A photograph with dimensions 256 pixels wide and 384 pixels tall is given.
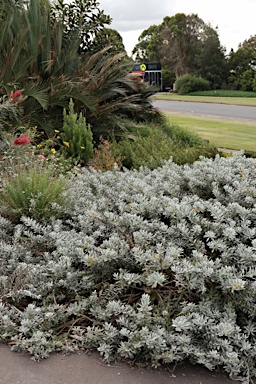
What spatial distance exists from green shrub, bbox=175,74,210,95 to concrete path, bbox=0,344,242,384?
136ft

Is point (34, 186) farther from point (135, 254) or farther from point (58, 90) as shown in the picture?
point (58, 90)

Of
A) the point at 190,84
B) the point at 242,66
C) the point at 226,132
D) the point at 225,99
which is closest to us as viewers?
the point at 226,132

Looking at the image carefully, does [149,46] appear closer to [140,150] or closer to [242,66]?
[242,66]

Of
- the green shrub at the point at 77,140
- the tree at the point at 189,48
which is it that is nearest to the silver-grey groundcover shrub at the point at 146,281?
the green shrub at the point at 77,140

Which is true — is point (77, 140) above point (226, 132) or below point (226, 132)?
above

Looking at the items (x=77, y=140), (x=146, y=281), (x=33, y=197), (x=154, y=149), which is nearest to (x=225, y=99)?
(x=154, y=149)

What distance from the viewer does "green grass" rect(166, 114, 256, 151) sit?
11.5 meters

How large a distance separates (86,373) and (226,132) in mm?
12311

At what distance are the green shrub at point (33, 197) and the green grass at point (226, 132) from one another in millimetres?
7056

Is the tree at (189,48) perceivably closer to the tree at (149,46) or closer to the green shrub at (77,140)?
the tree at (149,46)

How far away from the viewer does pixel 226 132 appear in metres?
14.0

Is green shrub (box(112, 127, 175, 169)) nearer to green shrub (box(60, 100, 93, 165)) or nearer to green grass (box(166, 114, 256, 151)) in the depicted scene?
green shrub (box(60, 100, 93, 165))

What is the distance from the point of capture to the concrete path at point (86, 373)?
7.86 feet

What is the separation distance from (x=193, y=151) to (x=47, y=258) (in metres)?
3.76
